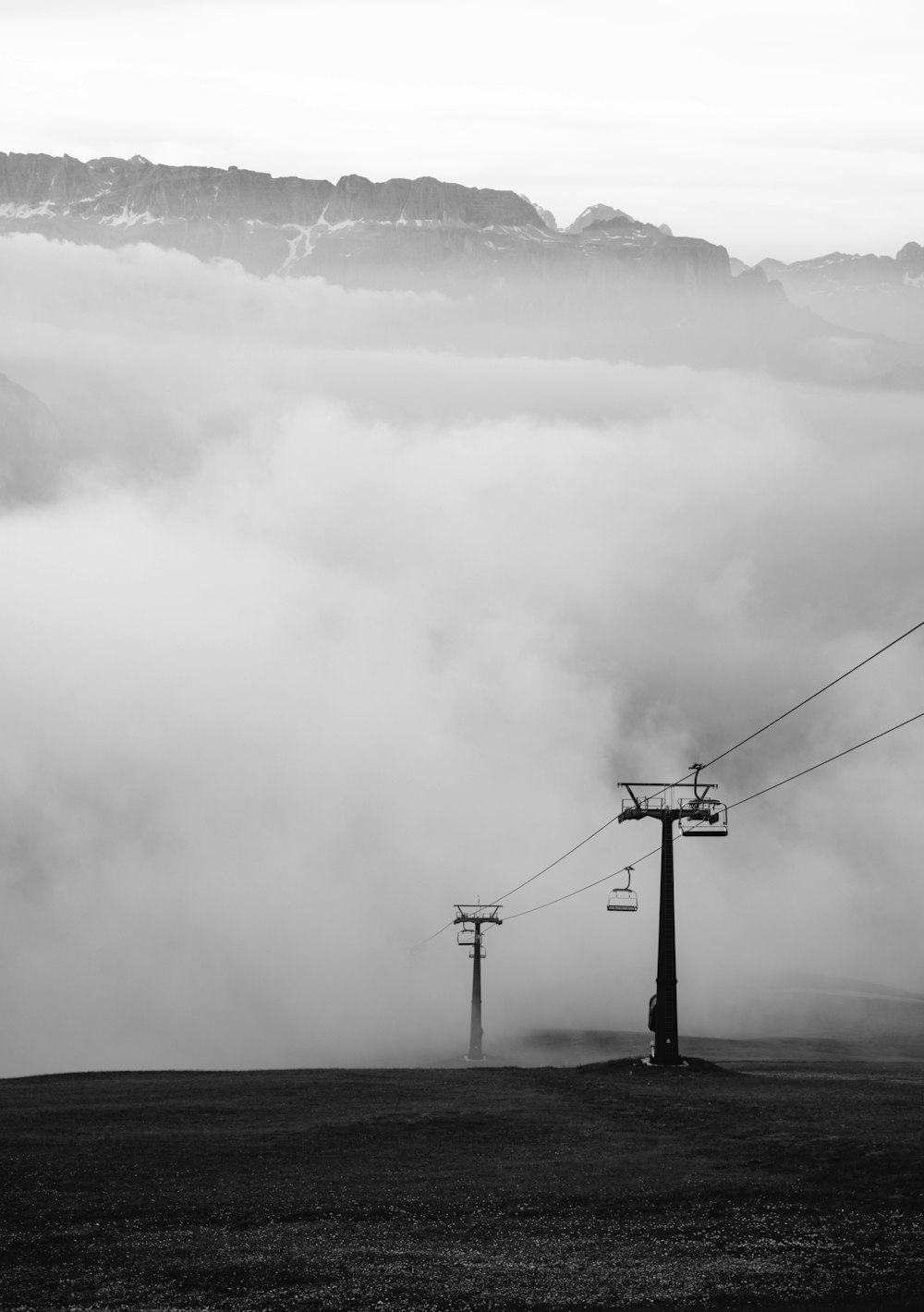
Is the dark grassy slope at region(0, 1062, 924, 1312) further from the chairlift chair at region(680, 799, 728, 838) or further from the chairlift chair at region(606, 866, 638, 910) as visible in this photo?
the chairlift chair at region(606, 866, 638, 910)

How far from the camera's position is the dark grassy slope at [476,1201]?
38.2 meters

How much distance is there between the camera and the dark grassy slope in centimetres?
3825

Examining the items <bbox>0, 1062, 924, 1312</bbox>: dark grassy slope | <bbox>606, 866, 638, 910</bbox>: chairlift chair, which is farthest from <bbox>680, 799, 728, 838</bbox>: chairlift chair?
<bbox>0, 1062, 924, 1312</bbox>: dark grassy slope

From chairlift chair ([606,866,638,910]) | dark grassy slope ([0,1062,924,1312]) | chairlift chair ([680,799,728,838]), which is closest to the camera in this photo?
dark grassy slope ([0,1062,924,1312])

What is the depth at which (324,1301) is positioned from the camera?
37.7m

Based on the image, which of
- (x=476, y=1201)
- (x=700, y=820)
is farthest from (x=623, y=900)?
(x=476, y=1201)

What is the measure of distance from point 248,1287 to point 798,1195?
17.1m

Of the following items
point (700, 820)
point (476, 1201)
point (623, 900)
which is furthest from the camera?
point (623, 900)

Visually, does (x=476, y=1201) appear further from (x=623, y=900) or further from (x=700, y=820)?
(x=623, y=900)

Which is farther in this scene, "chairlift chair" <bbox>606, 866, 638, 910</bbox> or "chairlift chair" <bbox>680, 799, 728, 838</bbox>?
"chairlift chair" <bbox>606, 866, 638, 910</bbox>

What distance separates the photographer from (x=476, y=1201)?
4862 centimetres

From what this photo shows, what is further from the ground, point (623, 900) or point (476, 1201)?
point (623, 900)

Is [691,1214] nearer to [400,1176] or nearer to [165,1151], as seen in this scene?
[400,1176]

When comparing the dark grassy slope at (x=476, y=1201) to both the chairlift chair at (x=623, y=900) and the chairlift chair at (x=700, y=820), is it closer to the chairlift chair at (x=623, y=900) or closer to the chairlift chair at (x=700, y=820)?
the chairlift chair at (x=700, y=820)
